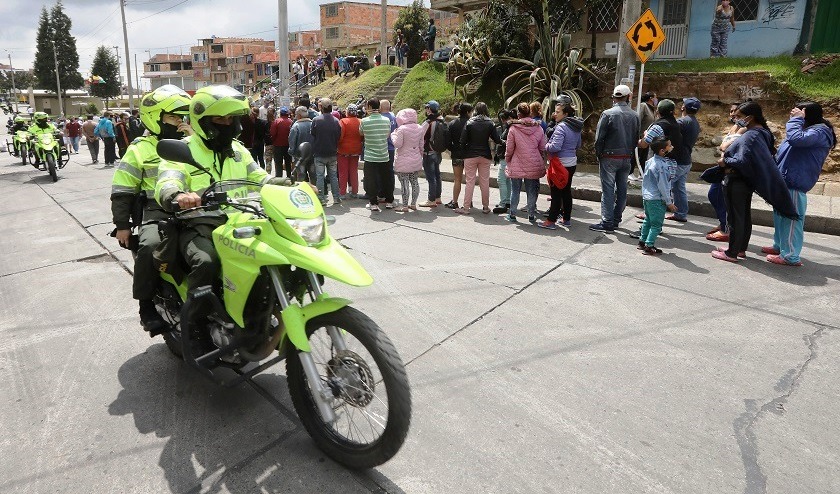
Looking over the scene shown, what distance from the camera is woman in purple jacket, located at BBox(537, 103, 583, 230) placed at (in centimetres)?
747

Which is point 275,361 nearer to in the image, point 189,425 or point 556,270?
point 189,425

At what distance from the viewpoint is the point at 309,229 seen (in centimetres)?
243

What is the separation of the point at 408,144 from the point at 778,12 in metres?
12.0

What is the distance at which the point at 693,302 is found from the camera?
195 inches

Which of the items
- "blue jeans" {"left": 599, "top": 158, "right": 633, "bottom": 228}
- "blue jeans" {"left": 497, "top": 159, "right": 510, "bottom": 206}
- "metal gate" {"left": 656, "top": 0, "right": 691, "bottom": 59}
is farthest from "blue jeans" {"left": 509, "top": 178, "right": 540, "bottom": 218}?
"metal gate" {"left": 656, "top": 0, "right": 691, "bottom": 59}

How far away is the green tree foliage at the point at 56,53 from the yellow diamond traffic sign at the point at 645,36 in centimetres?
8325

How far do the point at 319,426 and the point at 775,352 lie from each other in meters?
3.31

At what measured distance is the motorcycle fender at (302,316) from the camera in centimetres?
246

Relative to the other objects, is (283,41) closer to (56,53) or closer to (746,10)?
(746,10)

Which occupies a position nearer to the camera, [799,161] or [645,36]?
[799,161]

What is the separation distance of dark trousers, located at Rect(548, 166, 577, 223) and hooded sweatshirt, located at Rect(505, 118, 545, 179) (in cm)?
31

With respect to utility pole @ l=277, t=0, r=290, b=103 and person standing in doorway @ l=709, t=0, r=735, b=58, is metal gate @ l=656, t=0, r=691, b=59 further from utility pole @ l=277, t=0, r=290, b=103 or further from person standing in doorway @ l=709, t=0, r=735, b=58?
utility pole @ l=277, t=0, r=290, b=103

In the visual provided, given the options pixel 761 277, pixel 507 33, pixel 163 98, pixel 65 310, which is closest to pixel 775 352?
pixel 761 277

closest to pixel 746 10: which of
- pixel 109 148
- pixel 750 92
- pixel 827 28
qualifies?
pixel 827 28
